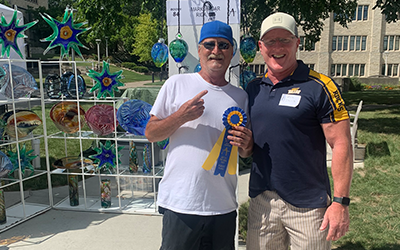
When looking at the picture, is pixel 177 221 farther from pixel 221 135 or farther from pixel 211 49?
pixel 211 49

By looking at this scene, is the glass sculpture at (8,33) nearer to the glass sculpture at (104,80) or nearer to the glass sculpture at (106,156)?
the glass sculpture at (104,80)

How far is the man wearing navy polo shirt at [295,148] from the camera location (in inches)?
70.9

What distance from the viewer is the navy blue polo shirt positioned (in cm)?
180

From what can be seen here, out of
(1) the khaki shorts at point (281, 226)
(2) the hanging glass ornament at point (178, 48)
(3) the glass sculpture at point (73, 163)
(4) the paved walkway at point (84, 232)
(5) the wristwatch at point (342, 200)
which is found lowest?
(4) the paved walkway at point (84, 232)

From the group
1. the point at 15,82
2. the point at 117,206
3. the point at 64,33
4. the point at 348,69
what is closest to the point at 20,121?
the point at 15,82

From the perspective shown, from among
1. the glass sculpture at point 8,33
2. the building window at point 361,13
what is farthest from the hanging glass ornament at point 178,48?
the building window at point 361,13

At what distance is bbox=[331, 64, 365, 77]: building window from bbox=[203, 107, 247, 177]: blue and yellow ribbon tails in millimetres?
40118

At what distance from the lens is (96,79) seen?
426 cm

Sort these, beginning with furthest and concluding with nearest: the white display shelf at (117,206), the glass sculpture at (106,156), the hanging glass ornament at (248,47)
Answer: the white display shelf at (117,206) < the glass sculpture at (106,156) < the hanging glass ornament at (248,47)

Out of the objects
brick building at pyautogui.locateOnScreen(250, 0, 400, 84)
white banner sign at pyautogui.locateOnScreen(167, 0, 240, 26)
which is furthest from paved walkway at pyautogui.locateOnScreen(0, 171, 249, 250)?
brick building at pyautogui.locateOnScreen(250, 0, 400, 84)

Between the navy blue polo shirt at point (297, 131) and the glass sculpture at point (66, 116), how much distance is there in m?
3.16

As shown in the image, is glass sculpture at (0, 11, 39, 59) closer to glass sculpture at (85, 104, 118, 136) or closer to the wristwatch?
glass sculpture at (85, 104, 118, 136)

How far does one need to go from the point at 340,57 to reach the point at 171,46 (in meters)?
39.3

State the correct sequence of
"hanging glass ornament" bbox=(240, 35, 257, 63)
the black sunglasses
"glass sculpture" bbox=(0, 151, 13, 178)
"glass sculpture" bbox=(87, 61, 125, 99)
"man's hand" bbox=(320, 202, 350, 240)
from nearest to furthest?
1. "man's hand" bbox=(320, 202, 350, 240)
2. the black sunglasses
3. "hanging glass ornament" bbox=(240, 35, 257, 63)
4. "glass sculpture" bbox=(0, 151, 13, 178)
5. "glass sculpture" bbox=(87, 61, 125, 99)
